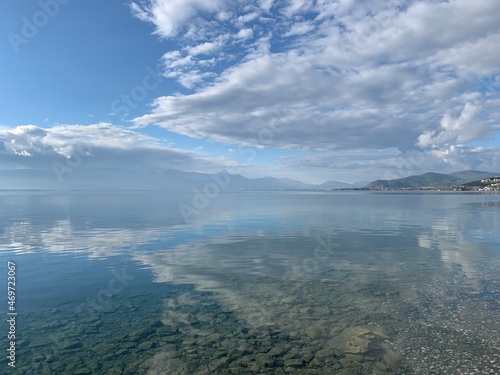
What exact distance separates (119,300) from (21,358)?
8.96m

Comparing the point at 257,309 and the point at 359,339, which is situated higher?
the point at 257,309

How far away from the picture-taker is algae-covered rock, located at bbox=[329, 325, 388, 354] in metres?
18.1

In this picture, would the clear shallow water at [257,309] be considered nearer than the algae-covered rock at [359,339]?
Yes

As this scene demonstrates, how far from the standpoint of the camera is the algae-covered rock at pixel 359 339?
1806cm

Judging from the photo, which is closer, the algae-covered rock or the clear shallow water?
the clear shallow water

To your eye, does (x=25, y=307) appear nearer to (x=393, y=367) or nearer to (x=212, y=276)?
(x=212, y=276)

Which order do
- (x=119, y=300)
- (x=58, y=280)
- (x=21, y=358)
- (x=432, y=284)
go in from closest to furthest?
(x=21, y=358), (x=119, y=300), (x=432, y=284), (x=58, y=280)

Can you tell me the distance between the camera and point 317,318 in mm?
22188

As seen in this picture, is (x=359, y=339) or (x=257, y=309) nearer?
(x=359, y=339)

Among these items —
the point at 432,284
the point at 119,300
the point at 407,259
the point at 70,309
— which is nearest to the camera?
the point at 70,309

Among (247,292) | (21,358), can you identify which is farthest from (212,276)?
(21,358)

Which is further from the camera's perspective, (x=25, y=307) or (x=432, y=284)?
(x=432, y=284)

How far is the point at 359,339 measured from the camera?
18953mm

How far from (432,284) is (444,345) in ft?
40.4
